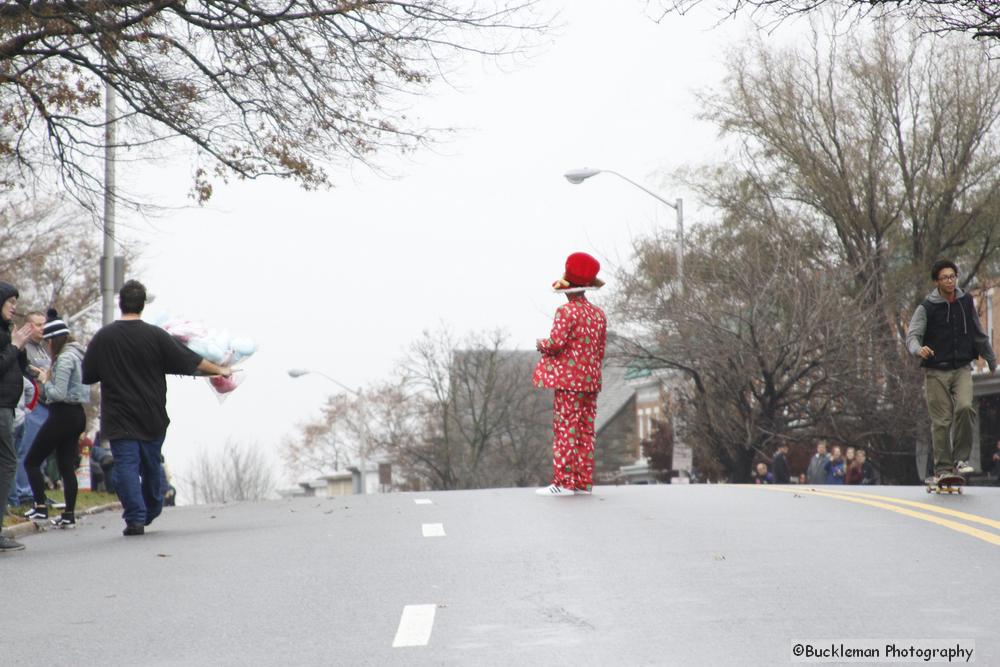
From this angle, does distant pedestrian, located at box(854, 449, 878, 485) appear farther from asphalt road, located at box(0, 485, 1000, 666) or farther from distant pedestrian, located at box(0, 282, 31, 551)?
distant pedestrian, located at box(0, 282, 31, 551)

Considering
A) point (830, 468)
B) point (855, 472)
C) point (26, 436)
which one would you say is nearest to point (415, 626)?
point (26, 436)

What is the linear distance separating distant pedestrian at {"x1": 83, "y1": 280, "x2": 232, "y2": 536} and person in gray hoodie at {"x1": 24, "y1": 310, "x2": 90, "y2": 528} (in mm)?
1753

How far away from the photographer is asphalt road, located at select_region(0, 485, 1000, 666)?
21.9ft

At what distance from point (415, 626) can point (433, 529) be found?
4495 millimetres

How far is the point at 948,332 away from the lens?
14.1m

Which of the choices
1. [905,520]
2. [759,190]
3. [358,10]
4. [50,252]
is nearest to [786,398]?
[759,190]

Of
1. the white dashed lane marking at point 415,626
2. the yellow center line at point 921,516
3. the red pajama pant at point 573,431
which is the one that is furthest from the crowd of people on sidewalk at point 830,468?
the white dashed lane marking at point 415,626

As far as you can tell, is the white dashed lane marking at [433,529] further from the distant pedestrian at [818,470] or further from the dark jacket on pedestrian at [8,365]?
the distant pedestrian at [818,470]

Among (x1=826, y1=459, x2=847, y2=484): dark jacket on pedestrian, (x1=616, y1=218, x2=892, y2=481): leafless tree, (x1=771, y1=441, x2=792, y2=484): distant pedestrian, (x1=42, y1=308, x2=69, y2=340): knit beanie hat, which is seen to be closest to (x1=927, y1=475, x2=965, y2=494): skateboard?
(x1=42, y1=308, x2=69, y2=340): knit beanie hat

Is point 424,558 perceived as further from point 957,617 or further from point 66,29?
point 66,29

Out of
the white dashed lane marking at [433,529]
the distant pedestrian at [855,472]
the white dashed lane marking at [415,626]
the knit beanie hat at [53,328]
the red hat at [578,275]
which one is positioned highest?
the red hat at [578,275]

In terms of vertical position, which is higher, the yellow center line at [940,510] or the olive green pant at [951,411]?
the olive green pant at [951,411]

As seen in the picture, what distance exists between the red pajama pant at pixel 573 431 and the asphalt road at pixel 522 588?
1823 mm

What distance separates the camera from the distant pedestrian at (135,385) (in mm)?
12664
